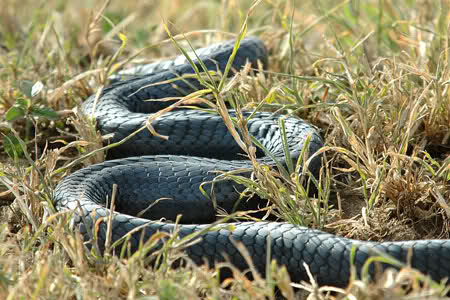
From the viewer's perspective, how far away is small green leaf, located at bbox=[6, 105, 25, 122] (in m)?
3.91

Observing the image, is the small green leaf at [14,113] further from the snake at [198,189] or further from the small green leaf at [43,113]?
the snake at [198,189]

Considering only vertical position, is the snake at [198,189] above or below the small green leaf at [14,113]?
below

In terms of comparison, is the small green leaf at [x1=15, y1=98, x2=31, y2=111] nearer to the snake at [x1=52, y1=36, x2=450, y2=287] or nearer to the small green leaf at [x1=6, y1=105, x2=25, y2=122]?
the small green leaf at [x1=6, y1=105, x2=25, y2=122]

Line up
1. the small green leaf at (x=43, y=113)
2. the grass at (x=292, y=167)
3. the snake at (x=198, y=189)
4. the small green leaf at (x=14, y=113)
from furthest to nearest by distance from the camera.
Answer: the small green leaf at (x=43, y=113) < the small green leaf at (x=14, y=113) < the snake at (x=198, y=189) < the grass at (x=292, y=167)

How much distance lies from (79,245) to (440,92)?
1.95 meters

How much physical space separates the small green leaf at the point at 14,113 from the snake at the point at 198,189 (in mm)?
408

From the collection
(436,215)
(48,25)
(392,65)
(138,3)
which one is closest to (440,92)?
(392,65)

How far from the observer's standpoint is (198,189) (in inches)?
140

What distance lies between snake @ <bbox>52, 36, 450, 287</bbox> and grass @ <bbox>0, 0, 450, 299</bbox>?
99 millimetres

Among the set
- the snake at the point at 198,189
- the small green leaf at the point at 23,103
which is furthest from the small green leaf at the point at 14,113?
the snake at the point at 198,189

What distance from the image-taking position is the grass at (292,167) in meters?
2.59

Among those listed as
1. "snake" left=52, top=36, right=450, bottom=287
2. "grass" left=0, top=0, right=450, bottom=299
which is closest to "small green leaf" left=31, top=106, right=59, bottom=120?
"grass" left=0, top=0, right=450, bottom=299

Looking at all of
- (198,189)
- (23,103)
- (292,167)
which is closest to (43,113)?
(23,103)

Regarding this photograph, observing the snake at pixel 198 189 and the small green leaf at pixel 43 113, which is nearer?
the snake at pixel 198 189
